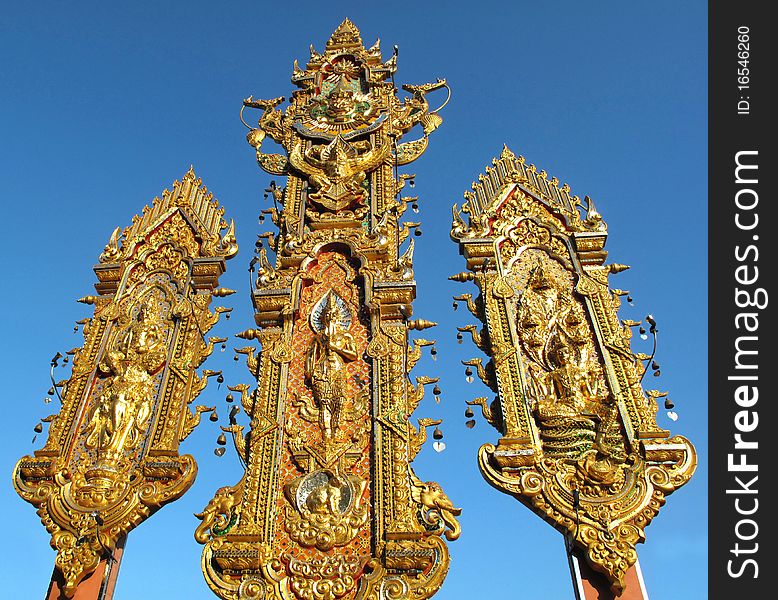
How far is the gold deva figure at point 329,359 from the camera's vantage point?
8719 mm

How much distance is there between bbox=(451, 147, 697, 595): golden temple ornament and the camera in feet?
25.0

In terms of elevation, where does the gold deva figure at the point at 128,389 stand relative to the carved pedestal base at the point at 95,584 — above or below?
above

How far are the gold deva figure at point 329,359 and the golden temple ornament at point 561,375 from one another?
1759 millimetres

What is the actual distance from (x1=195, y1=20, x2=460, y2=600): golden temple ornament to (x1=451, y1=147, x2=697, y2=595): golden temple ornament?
1048 mm

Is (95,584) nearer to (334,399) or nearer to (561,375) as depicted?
(334,399)

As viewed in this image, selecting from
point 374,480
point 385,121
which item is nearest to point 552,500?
point 374,480

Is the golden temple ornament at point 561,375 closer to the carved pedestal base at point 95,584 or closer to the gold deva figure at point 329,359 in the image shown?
the gold deva figure at point 329,359

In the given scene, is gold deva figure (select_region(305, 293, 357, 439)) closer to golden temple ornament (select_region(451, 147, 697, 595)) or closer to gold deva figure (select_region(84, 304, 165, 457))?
golden temple ornament (select_region(451, 147, 697, 595))

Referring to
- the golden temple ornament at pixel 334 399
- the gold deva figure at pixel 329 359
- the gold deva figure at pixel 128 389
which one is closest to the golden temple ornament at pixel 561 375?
the golden temple ornament at pixel 334 399

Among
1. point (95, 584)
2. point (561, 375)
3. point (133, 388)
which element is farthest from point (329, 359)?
point (95, 584)

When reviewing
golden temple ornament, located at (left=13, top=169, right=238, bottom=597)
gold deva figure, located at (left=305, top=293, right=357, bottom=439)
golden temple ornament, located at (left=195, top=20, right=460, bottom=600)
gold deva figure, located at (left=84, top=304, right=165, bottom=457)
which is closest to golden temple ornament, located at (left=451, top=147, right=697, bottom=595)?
golden temple ornament, located at (left=195, top=20, right=460, bottom=600)
